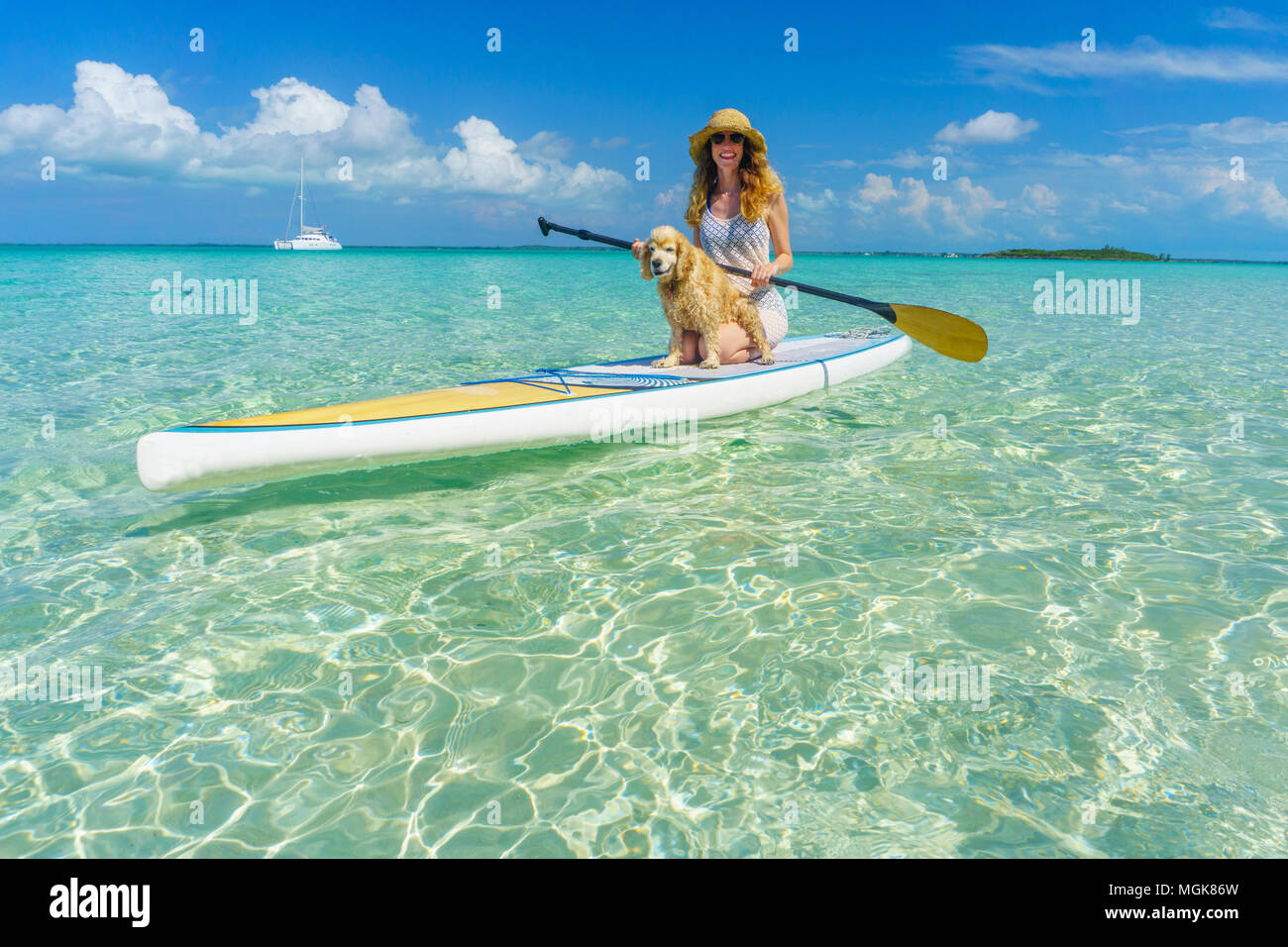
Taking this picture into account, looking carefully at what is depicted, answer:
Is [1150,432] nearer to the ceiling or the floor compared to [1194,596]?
nearer to the ceiling

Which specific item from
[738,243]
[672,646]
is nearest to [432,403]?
[672,646]

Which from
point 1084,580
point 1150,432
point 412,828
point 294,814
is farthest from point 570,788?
point 1150,432

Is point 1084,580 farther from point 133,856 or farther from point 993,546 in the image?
point 133,856

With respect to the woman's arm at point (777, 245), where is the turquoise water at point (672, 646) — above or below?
below

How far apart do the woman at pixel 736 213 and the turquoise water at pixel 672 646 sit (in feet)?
4.07

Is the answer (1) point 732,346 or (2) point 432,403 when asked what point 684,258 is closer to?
A: (1) point 732,346

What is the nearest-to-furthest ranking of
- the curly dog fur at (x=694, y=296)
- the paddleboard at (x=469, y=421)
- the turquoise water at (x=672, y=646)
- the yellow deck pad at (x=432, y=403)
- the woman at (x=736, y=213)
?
the turquoise water at (x=672, y=646)
the paddleboard at (x=469, y=421)
the yellow deck pad at (x=432, y=403)
the curly dog fur at (x=694, y=296)
the woman at (x=736, y=213)

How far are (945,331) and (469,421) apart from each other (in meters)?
5.06

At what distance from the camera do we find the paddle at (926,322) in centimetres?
741

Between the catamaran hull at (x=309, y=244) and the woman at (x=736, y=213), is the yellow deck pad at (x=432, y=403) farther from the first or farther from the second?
the catamaran hull at (x=309, y=244)

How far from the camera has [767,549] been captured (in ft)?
14.5

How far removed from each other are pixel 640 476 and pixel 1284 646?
3.92 m

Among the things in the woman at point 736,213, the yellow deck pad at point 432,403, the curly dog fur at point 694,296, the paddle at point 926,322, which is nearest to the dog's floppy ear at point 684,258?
the curly dog fur at point 694,296
